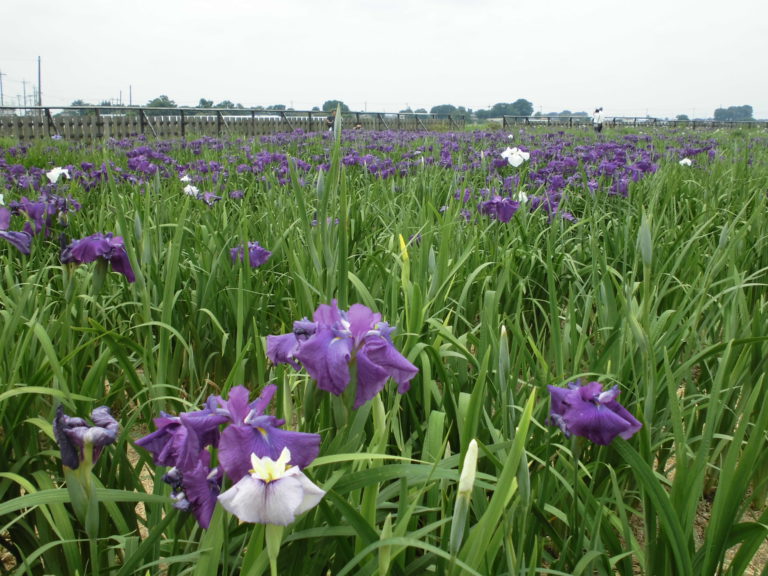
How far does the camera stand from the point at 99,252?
1.55 metres

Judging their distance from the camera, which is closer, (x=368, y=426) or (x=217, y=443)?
(x=217, y=443)

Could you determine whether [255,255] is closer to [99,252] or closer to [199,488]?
[99,252]

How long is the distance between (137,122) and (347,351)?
1693cm

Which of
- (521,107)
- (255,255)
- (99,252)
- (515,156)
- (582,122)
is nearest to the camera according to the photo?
(99,252)

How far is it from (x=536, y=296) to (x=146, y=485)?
182 cm

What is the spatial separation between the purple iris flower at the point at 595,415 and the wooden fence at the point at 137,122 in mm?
11964

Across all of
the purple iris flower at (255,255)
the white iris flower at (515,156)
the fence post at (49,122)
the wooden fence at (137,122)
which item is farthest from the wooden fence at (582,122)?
the purple iris flower at (255,255)

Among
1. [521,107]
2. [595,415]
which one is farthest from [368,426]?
[521,107]

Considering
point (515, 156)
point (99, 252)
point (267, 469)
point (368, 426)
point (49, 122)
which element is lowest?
point (368, 426)

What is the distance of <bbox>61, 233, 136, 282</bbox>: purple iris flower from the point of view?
1.53 meters

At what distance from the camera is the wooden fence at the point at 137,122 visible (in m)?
14.1

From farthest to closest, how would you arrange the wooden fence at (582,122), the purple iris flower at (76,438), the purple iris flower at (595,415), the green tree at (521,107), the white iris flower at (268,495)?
1. the green tree at (521,107)
2. the wooden fence at (582,122)
3. the purple iris flower at (595,415)
4. the purple iris flower at (76,438)
5. the white iris flower at (268,495)

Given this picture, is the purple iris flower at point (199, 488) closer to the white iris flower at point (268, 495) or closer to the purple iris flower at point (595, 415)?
the white iris flower at point (268, 495)

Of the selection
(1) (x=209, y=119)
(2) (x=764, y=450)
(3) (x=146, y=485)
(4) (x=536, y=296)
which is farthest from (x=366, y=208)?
(1) (x=209, y=119)
